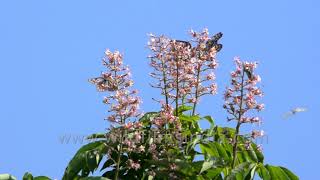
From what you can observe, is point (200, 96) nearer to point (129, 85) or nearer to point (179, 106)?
point (179, 106)

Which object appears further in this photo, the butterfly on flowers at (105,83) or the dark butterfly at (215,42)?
the dark butterfly at (215,42)

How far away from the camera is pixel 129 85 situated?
5797 mm

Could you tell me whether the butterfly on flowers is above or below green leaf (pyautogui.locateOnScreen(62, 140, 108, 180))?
above

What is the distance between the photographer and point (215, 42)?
6.68 meters

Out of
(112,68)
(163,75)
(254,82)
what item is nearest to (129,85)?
(112,68)

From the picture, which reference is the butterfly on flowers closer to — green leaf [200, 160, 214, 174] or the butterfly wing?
the butterfly wing

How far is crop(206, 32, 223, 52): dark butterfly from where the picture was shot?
6.64 m

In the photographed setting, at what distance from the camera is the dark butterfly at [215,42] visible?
261 inches
